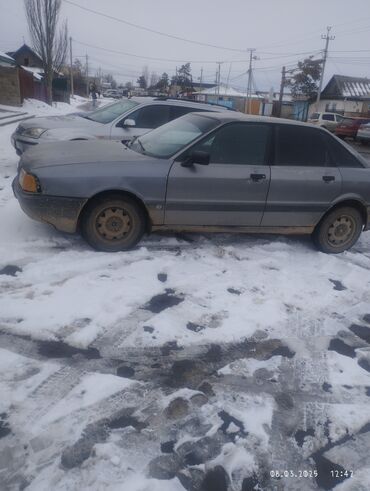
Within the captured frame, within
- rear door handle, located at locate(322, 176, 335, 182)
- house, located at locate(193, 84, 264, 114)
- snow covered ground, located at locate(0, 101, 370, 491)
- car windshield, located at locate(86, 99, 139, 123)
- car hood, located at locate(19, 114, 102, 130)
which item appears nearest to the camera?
snow covered ground, located at locate(0, 101, 370, 491)

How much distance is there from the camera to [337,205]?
5.10m

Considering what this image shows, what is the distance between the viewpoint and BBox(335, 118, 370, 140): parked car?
24656 mm

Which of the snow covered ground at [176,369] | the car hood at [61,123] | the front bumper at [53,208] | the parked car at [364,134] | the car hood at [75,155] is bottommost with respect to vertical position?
the snow covered ground at [176,369]

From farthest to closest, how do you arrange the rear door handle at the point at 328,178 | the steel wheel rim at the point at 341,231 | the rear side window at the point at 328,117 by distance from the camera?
the rear side window at the point at 328,117, the steel wheel rim at the point at 341,231, the rear door handle at the point at 328,178

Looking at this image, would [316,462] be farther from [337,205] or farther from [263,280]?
[337,205]

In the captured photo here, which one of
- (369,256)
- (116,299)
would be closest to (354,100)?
(369,256)

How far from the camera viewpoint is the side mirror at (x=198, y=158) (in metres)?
4.22

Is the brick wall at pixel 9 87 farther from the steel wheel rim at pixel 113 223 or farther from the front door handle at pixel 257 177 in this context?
the front door handle at pixel 257 177

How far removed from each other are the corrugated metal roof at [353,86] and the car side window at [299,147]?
160 ft

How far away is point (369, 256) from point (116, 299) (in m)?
3.64

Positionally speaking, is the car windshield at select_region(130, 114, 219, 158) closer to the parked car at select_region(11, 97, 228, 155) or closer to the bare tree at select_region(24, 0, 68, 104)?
the parked car at select_region(11, 97, 228, 155)

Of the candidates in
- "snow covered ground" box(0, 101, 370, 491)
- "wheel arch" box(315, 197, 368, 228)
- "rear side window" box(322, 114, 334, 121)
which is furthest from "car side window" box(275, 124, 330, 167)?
"rear side window" box(322, 114, 334, 121)

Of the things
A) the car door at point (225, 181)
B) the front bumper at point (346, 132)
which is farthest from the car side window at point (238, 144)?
the front bumper at point (346, 132)

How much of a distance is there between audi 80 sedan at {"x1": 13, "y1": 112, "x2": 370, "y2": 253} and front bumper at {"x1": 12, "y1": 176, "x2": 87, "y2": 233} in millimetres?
11
